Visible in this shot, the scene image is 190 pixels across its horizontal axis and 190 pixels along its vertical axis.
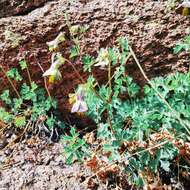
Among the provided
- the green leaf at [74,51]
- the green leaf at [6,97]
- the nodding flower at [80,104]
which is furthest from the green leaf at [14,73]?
the nodding flower at [80,104]

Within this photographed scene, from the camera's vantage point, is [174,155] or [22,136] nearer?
[174,155]

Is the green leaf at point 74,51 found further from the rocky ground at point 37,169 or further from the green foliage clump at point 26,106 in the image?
the rocky ground at point 37,169

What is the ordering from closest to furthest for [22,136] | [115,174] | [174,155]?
1. [174,155]
2. [115,174]
3. [22,136]

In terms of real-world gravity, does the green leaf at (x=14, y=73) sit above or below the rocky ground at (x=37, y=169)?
above

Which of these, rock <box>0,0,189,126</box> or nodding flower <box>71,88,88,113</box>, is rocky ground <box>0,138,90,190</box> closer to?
rock <box>0,0,189,126</box>

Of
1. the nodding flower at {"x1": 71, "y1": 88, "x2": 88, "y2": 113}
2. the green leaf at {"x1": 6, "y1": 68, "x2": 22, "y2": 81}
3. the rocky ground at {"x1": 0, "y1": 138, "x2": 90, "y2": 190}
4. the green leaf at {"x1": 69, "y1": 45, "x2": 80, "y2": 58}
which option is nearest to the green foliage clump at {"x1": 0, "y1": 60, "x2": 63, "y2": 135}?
the green leaf at {"x1": 6, "y1": 68, "x2": 22, "y2": 81}

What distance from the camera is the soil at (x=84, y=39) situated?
2.38 meters

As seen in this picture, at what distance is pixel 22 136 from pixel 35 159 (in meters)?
0.22

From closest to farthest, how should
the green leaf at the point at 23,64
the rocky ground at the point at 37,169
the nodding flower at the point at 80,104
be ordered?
the nodding flower at the point at 80,104 → the rocky ground at the point at 37,169 → the green leaf at the point at 23,64

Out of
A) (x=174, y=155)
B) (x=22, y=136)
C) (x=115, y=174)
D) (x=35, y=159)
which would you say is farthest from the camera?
(x=22, y=136)

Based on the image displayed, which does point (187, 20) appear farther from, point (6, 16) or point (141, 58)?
point (6, 16)

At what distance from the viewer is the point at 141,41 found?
2.40 meters

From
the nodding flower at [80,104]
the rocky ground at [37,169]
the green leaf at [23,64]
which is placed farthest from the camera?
the green leaf at [23,64]

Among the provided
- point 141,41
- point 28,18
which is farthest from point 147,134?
point 28,18
